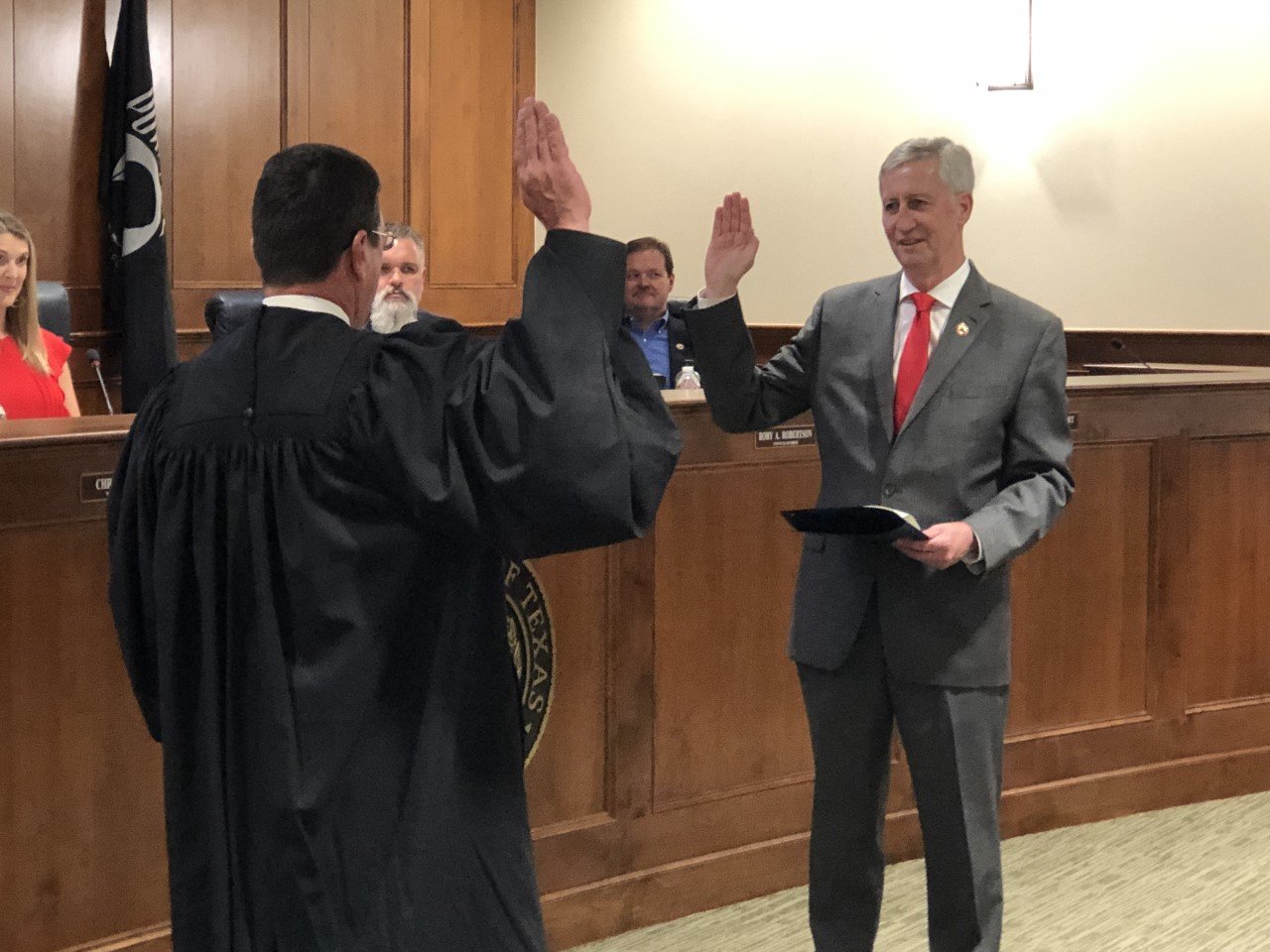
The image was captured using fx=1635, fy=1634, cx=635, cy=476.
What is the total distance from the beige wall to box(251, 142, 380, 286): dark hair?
18.4ft

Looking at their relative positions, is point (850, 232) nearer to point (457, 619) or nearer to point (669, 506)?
point (669, 506)

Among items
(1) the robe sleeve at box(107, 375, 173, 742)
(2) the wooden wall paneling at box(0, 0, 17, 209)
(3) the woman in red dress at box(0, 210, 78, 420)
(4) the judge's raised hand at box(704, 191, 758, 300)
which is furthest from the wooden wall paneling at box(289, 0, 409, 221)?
(1) the robe sleeve at box(107, 375, 173, 742)

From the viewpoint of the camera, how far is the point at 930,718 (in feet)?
9.02

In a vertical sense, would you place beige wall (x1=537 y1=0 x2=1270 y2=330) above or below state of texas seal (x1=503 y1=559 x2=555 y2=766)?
above

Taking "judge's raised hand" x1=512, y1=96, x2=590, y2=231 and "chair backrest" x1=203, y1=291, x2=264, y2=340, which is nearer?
"judge's raised hand" x1=512, y1=96, x2=590, y2=231

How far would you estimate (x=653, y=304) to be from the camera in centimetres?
578

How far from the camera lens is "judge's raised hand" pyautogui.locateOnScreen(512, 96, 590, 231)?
1744mm

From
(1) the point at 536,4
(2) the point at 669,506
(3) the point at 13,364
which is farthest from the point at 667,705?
(1) the point at 536,4

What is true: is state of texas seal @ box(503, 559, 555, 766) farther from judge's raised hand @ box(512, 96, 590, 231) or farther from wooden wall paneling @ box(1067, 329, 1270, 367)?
wooden wall paneling @ box(1067, 329, 1270, 367)

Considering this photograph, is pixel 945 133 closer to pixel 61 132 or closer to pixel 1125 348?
pixel 1125 348

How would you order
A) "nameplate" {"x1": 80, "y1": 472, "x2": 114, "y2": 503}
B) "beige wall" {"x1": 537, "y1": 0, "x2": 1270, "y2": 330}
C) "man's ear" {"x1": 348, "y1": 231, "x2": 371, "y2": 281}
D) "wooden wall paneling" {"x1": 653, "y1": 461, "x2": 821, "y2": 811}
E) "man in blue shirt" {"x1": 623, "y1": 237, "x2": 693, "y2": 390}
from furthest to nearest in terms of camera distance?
"beige wall" {"x1": 537, "y1": 0, "x2": 1270, "y2": 330}, "man in blue shirt" {"x1": 623, "y1": 237, "x2": 693, "y2": 390}, "wooden wall paneling" {"x1": 653, "y1": 461, "x2": 821, "y2": 811}, "nameplate" {"x1": 80, "y1": 472, "x2": 114, "y2": 503}, "man's ear" {"x1": 348, "y1": 231, "x2": 371, "y2": 281}

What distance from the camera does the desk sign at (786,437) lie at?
12.2 ft

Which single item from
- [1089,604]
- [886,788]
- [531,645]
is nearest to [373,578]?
[886,788]

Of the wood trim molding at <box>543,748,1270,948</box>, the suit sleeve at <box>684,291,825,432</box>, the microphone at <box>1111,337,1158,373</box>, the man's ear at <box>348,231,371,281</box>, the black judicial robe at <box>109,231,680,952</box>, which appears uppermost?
the microphone at <box>1111,337,1158,373</box>
